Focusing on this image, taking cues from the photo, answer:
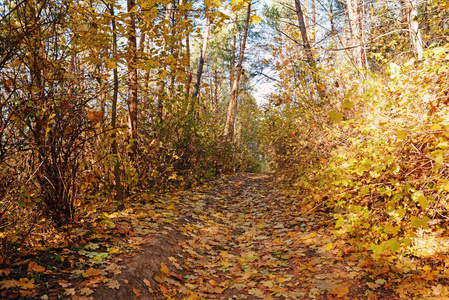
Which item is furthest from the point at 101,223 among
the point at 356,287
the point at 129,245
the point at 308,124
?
the point at 308,124

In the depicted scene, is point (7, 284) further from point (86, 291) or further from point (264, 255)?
point (264, 255)

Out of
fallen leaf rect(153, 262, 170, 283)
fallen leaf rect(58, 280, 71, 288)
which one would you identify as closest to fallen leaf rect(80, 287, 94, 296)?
fallen leaf rect(58, 280, 71, 288)

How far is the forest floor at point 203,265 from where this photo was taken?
2613 mm

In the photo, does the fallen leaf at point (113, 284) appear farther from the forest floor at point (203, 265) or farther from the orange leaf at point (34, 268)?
the orange leaf at point (34, 268)

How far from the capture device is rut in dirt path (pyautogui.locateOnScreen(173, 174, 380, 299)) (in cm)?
314

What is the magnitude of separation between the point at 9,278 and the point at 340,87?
6568 mm

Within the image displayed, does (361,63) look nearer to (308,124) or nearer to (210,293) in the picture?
(308,124)

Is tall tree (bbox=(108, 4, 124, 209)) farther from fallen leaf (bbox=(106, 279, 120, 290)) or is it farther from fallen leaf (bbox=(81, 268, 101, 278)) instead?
fallen leaf (bbox=(106, 279, 120, 290))

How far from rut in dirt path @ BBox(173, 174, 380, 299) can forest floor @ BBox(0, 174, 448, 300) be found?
0.01m

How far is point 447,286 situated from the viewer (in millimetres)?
2682

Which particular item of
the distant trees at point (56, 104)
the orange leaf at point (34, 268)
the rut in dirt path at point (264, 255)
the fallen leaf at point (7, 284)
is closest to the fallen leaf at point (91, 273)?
the orange leaf at point (34, 268)

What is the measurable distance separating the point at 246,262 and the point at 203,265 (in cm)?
59

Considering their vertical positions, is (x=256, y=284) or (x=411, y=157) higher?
(x=411, y=157)

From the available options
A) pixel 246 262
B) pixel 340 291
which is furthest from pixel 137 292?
pixel 340 291
